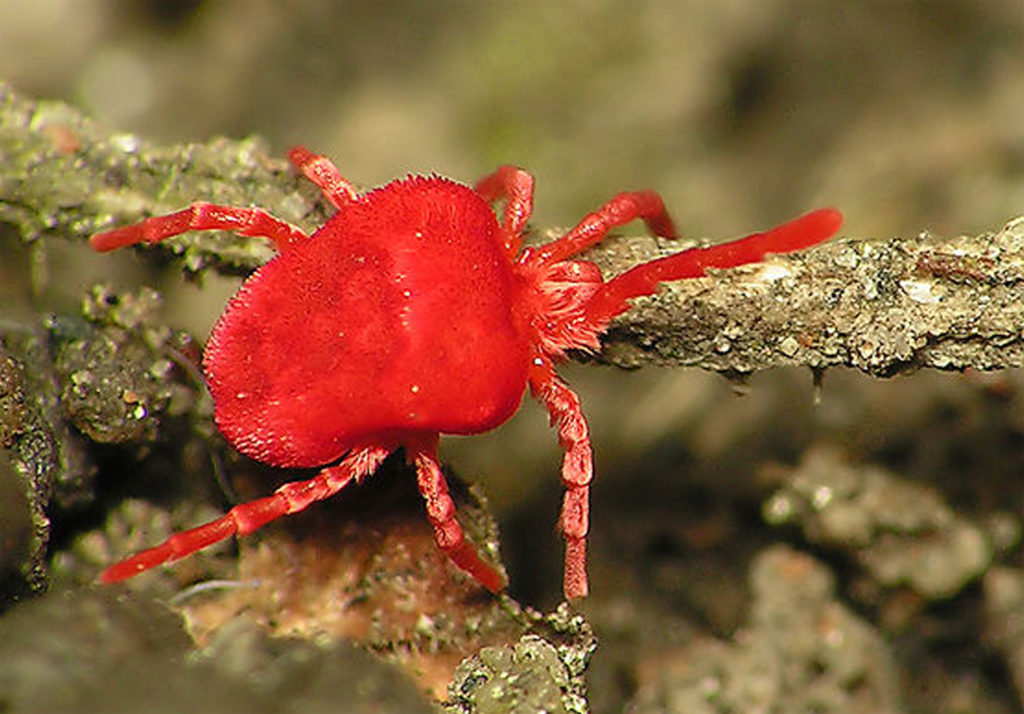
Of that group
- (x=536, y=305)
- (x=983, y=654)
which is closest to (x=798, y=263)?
(x=536, y=305)

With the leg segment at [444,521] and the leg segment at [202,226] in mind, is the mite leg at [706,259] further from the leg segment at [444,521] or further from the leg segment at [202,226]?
the leg segment at [202,226]

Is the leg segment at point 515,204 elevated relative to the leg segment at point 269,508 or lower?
elevated

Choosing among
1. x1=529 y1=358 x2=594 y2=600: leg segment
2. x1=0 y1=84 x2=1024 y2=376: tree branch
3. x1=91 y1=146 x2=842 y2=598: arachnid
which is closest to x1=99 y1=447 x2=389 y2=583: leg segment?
x1=91 y1=146 x2=842 y2=598: arachnid

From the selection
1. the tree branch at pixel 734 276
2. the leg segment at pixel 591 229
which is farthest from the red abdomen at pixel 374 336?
the tree branch at pixel 734 276

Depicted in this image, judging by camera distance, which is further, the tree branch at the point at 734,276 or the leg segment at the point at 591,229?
the leg segment at the point at 591,229

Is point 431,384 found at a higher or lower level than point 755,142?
lower

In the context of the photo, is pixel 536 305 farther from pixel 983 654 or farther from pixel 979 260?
pixel 983 654

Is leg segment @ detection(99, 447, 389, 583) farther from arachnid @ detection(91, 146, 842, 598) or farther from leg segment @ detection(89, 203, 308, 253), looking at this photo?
leg segment @ detection(89, 203, 308, 253)
